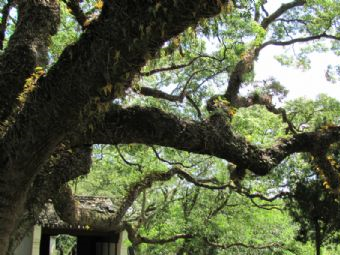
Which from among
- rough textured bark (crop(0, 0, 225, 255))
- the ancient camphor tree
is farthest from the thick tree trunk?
rough textured bark (crop(0, 0, 225, 255))

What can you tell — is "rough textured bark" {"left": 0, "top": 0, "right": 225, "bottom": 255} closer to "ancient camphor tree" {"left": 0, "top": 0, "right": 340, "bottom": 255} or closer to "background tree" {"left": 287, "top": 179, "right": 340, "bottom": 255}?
"ancient camphor tree" {"left": 0, "top": 0, "right": 340, "bottom": 255}

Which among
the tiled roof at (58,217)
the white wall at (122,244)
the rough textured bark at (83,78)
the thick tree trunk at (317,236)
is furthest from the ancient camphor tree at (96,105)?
the white wall at (122,244)

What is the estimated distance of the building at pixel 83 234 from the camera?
11297 mm

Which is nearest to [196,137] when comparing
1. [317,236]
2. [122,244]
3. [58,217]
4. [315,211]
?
[315,211]

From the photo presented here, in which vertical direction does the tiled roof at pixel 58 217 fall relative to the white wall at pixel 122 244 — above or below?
above

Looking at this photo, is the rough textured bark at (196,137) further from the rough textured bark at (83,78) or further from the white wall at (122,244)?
the white wall at (122,244)

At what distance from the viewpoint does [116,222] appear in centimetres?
933

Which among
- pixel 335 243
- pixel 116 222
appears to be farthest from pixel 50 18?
pixel 335 243

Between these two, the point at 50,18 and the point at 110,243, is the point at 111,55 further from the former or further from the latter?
the point at 110,243

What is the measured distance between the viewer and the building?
37.1 ft

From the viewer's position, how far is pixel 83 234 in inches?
500

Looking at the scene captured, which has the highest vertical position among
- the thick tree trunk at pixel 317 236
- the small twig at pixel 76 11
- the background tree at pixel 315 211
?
the small twig at pixel 76 11

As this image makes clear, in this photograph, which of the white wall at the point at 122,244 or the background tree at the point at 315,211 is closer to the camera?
the background tree at the point at 315,211

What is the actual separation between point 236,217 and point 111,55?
32.1ft
